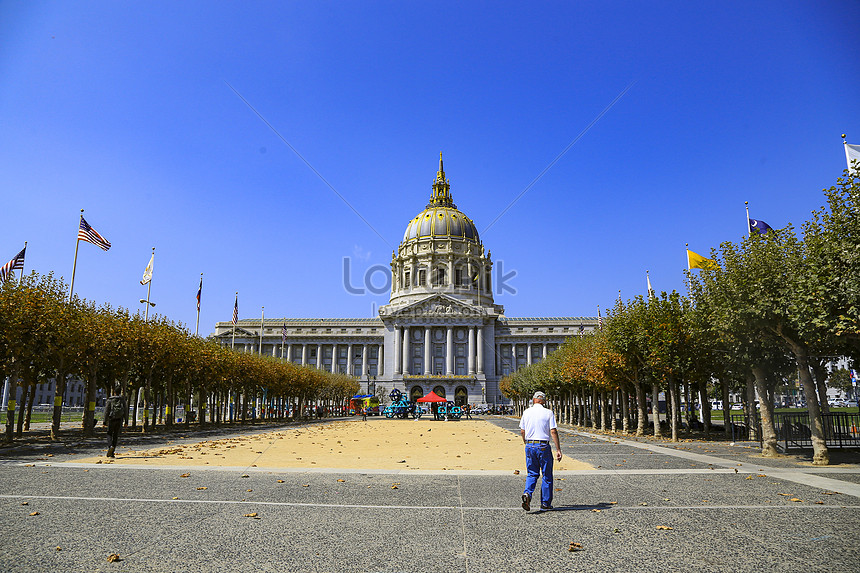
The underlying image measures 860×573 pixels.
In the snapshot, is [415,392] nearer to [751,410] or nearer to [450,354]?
[450,354]

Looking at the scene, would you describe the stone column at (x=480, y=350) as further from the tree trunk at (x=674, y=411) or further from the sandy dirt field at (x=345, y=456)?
the sandy dirt field at (x=345, y=456)

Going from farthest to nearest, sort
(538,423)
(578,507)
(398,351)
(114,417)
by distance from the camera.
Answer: (398,351) → (114,417) → (578,507) → (538,423)

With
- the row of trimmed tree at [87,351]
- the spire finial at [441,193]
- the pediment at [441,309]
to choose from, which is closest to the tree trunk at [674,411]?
the row of trimmed tree at [87,351]

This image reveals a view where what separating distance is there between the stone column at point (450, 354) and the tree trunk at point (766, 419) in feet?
336

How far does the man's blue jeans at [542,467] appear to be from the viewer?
10977mm

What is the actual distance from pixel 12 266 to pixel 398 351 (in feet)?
324

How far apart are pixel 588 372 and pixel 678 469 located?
26.7 meters

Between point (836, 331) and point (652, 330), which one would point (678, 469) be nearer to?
point (836, 331)

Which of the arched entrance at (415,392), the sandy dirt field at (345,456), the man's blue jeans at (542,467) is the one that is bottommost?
the sandy dirt field at (345,456)

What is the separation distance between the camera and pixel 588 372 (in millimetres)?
44781

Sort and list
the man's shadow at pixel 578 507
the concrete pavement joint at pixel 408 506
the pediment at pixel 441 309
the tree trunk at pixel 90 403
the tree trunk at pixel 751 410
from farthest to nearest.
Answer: the pediment at pixel 441 309
the tree trunk at pixel 90 403
the tree trunk at pixel 751 410
the concrete pavement joint at pixel 408 506
the man's shadow at pixel 578 507

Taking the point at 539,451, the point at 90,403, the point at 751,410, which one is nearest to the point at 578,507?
the point at 539,451

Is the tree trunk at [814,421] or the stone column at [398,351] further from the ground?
the stone column at [398,351]

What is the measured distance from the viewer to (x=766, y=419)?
931 inches
